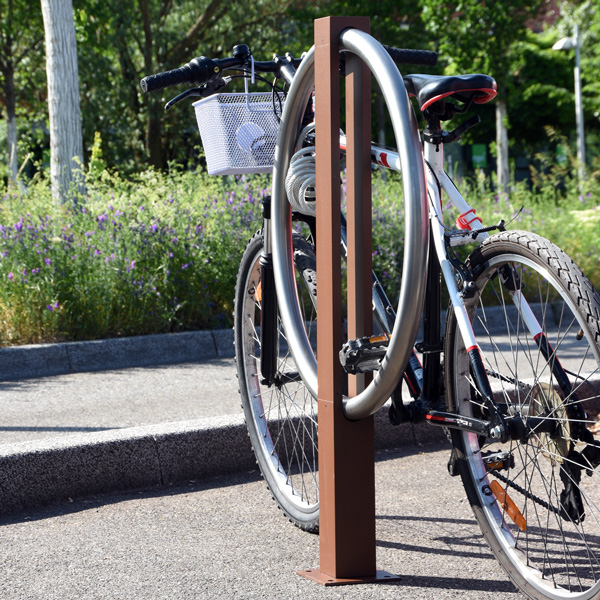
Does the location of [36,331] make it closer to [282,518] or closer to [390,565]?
[282,518]

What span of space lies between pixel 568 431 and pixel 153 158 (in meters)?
21.6

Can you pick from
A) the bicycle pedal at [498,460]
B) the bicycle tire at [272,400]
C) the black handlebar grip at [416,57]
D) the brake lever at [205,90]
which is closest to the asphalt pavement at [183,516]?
the bicycle tire at [272,400]

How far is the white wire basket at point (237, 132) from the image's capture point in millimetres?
3102

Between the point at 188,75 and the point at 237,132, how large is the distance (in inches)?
11.9

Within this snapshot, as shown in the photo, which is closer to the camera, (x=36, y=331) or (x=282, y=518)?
(x=282, y=518)

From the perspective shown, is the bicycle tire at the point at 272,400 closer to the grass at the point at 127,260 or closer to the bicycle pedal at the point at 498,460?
the bicycle pedal at the point at 498,460

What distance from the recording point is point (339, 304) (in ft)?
8.09

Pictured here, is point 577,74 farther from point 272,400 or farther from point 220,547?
point 220,547

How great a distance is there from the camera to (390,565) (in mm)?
2695

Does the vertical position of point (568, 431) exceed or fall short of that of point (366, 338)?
it falls short

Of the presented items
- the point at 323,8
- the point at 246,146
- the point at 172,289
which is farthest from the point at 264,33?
the point at 246,146

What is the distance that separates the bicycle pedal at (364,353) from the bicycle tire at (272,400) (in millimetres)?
726

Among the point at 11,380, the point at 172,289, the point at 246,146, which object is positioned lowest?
the point at 11,380

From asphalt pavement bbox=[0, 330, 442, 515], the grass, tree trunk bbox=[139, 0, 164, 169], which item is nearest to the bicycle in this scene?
asphalt pavement bbox=[0, 330, 442, 515]
